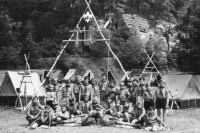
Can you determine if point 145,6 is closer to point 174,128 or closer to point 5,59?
point 5,59

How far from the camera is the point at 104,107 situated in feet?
37.7

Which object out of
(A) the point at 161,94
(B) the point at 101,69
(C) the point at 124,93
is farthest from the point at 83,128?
(B) the point at 101,69

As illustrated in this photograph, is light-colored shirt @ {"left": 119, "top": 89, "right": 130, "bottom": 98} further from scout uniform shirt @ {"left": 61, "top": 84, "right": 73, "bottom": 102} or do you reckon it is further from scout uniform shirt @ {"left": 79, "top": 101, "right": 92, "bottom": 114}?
scout uniform shirt @ {"left": 61, "top": 84, "right": 73, "bottom": 102}

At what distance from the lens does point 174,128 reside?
10.7 meters

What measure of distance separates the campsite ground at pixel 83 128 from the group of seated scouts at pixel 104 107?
0.45 meters

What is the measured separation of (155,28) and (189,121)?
24461 mm

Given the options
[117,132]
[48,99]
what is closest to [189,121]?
[117,132]

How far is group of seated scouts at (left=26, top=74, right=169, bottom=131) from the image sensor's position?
10.3 metres

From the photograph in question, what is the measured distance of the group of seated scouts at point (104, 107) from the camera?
1034 cm

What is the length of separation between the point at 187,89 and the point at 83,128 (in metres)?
8.96

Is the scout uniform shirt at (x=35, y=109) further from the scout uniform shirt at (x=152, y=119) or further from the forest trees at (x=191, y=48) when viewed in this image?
the forest trees at (x=191, y=48)

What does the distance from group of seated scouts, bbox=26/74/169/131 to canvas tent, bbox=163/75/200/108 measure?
6.10 metres

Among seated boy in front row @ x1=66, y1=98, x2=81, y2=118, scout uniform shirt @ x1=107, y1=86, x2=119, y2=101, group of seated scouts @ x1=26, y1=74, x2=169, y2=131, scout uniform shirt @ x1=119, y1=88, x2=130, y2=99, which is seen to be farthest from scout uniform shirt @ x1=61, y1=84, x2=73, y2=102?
scout uniform shirt @ x1=119, y1=88, x2=130, y2=99

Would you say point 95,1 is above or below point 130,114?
above
